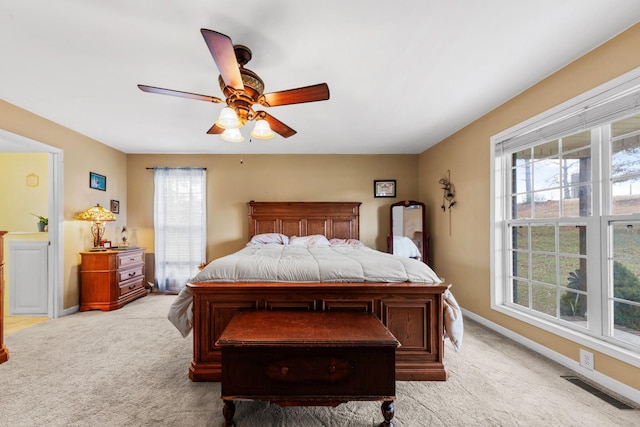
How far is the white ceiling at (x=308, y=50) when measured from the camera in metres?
1.63

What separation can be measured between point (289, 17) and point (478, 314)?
3.63m

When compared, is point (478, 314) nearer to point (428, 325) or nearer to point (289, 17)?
point (428, 325)

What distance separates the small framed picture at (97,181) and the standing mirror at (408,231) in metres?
4.76

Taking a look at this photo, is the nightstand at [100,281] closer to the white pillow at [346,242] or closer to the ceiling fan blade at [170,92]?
the ceiling fan blade at [170,92]

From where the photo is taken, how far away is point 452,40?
1.89 metres

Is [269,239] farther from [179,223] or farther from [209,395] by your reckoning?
[209,395]

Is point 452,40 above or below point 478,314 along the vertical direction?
above

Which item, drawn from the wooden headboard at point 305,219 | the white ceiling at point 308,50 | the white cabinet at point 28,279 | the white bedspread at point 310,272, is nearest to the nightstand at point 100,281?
the white cabinet at point 28,279

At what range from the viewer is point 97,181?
4129mm

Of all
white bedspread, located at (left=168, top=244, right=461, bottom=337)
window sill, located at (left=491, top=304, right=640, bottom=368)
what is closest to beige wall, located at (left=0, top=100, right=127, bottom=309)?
white bedspread, located at (left=168, top=244, right=461, bottom=337)

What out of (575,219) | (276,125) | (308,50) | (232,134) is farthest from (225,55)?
(575,219)

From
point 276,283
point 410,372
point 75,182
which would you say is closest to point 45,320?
point 75,182

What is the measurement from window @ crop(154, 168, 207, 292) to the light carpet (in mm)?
2077

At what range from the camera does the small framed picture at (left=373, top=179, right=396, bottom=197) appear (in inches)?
196
